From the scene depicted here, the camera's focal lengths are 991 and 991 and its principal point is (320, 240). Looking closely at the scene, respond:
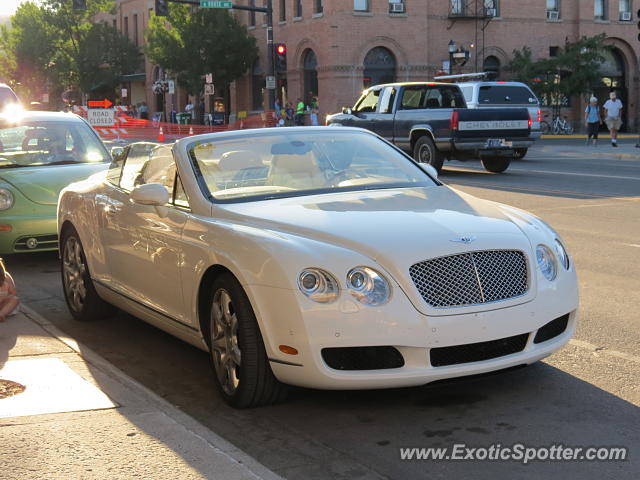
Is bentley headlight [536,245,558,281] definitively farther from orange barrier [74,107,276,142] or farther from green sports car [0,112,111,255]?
orange barrier [74,107,276,142]

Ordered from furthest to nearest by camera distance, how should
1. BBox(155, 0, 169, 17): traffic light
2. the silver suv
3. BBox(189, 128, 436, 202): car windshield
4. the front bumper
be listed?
1. BBox(155, 0, 169, 17): traffic light
2. the silver suv
3. the front bumper
4. BBox(189, 128, 436, 202): car windshield

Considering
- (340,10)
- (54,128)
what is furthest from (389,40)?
(54,128)

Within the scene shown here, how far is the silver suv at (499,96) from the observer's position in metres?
27.7

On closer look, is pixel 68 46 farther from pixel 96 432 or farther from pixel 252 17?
pixel 96 432

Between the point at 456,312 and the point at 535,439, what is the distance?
0.70 m

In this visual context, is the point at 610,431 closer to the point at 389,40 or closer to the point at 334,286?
the point at 334,286

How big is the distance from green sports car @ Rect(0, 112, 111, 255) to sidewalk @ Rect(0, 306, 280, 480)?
421cm

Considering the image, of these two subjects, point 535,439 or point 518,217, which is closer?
point 535,439

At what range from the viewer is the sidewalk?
417 cm

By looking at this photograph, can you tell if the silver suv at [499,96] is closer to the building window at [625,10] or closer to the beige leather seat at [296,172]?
the beige leather seat at [296,172]

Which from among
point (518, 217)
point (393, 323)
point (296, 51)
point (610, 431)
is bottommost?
point (610, 431)

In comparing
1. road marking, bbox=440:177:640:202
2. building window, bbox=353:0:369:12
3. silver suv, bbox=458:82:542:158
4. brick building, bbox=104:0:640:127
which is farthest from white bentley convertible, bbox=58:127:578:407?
building window, bbox=353:0:369:12

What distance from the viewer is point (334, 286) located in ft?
15.7

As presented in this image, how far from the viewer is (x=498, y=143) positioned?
21750 millimetres
